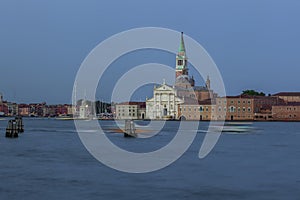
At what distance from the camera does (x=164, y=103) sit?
99.4 m

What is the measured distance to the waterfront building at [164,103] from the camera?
9825 centimetres

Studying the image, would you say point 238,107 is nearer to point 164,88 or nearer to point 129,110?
point 164,88

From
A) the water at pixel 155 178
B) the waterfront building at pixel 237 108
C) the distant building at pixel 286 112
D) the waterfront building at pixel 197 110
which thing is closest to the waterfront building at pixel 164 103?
the waterfront building at pixel 197 110

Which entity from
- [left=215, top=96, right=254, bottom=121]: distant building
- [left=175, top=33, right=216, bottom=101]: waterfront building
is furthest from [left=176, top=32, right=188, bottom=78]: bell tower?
[left=215, top=96, right=254, bottom=121]: distant building

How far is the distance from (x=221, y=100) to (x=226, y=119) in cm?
338

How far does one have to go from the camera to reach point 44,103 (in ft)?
565

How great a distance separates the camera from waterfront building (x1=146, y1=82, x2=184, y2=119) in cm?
9825

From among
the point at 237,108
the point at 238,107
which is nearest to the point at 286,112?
the point at 238,107

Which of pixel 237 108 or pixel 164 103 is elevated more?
pixel 164 103

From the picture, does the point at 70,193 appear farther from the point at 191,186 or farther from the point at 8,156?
the point at 8,156

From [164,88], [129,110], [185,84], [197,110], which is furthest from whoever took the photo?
[129,110]

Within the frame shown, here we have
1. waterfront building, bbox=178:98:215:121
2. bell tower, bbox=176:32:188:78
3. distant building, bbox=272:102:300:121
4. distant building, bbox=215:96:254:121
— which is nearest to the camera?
distant building, bbox=215:96:254:121

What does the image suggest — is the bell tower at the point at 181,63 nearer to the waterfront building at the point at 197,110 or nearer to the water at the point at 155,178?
the waterfront building at the point at 197,110

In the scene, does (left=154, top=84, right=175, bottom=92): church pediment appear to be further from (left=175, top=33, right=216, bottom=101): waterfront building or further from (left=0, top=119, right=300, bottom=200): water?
(left=0, top=119, right=300, bottom=200): water
